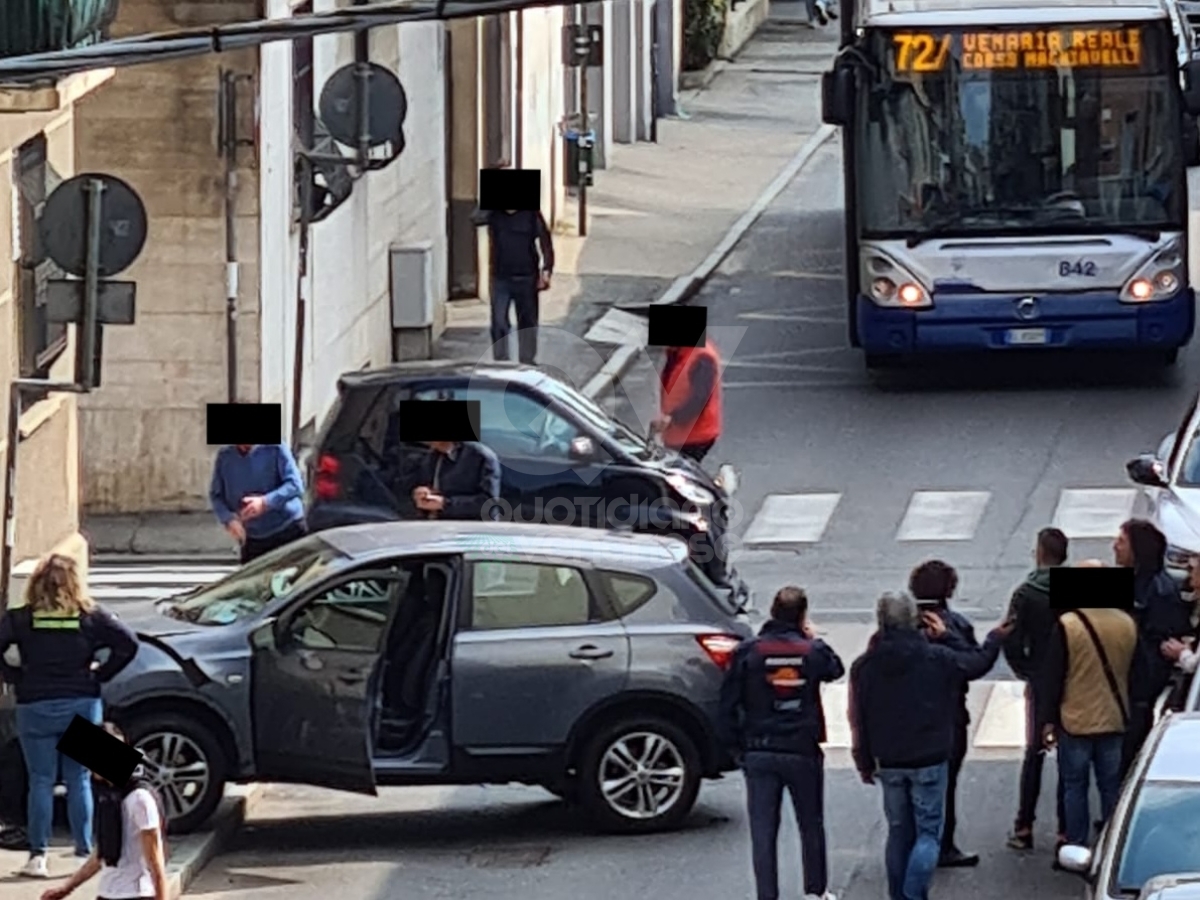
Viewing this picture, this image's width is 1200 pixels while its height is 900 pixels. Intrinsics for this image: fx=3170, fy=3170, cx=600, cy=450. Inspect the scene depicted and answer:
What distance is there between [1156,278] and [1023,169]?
142 cm

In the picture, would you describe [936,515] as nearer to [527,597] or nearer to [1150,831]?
[527,597]

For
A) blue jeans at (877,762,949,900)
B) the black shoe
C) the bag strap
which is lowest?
the black shoe

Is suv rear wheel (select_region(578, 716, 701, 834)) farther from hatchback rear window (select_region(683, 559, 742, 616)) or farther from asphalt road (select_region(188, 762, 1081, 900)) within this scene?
hatchback rear window (select_region(683, 559, 742, 616))

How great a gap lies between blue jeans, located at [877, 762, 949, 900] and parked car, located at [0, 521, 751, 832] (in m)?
1.76

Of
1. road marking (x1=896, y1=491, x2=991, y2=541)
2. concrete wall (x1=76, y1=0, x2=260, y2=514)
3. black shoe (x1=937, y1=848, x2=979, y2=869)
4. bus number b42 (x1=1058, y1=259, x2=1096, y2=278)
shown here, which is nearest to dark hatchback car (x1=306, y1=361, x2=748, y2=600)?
road marking (x1=896, y1=491, x2=991, y2=541)

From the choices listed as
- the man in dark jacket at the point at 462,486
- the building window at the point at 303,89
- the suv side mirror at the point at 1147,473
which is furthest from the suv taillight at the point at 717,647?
the building window at the point at 303,89

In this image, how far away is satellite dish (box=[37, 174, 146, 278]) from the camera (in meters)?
13.2

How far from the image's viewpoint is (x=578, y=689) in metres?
15.4

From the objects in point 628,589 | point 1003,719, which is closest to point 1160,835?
point 628,589

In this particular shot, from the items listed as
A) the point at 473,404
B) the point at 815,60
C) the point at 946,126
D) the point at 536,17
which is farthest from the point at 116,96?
the point at 815,60

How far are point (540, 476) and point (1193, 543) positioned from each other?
4.15 m

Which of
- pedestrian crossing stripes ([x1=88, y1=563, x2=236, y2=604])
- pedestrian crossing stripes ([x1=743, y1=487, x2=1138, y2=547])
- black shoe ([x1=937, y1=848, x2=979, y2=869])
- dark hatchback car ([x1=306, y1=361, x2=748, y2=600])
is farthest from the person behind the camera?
pedestrian crossing stripes ([x1=743, y1=487, x2=1138, y2=547])

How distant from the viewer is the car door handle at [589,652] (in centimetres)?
1539

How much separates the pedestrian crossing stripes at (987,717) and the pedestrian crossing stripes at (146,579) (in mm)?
4500
